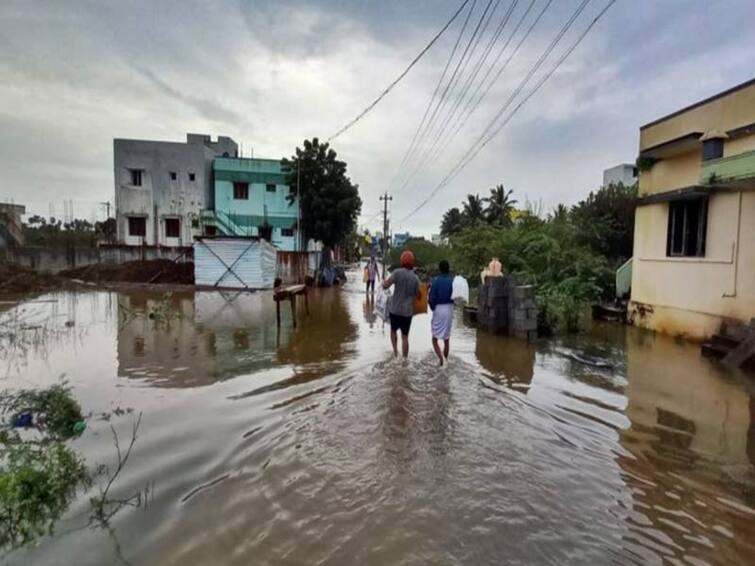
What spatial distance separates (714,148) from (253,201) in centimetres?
2958

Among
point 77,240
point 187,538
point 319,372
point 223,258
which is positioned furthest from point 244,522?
point 77,240

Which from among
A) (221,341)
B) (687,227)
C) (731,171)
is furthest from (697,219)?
(221,341)

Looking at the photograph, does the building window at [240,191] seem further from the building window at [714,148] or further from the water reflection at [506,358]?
the building window at [714,148]

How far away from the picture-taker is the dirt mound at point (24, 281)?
2039 cm

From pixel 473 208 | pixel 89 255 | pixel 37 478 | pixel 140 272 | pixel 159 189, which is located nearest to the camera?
pixel 37 478

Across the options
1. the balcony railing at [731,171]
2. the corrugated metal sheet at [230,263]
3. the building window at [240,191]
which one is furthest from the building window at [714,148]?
the building window at [240,191]

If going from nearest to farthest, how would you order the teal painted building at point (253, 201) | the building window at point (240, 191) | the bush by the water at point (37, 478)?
the bush by the water at point (37, 478), the teal painted building at point (253, 201), the building window at point (240, 191)

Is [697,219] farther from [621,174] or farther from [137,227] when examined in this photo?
[137,227]

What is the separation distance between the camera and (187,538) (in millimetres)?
3398

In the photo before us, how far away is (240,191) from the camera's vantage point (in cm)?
3569

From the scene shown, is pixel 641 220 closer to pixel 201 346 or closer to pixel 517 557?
pixel 201 346

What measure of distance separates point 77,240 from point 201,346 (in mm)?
25575

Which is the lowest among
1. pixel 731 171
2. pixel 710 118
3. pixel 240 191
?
pixel 731 171

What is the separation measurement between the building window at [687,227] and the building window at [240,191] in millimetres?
28822
